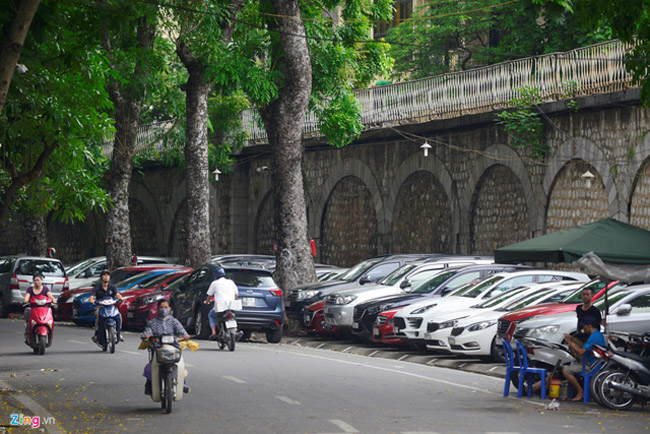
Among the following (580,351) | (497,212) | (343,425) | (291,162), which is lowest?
(343,425)

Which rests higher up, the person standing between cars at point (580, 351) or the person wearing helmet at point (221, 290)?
the person wearing helmet at point (221, 290)

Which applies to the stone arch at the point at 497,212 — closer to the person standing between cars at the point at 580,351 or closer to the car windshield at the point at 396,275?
the car windshield at the point at 396,275

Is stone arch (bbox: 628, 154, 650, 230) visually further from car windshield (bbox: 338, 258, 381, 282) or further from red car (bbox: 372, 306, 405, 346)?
red car (bbox: 372, 306, 405, 346)

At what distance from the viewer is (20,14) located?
11906 mm

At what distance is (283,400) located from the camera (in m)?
13.5

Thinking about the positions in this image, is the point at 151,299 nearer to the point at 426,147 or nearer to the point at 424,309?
the point at 424,309

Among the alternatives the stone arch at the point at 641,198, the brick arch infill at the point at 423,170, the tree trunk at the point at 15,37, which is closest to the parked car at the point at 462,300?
the stone arch at the point at 641,198

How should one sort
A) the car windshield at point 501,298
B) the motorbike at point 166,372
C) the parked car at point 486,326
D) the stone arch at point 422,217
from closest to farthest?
the motorbike at point 166,372 < the parked car at point 486,326 < the car windshield at point 501,298 < the stone arch at point 422,217

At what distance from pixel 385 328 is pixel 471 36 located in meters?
21.2

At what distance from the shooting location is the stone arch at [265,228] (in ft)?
136

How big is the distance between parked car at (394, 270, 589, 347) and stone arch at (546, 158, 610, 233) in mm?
5715

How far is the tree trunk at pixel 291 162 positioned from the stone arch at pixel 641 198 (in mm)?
7640

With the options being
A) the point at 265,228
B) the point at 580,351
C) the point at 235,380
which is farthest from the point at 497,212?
the point at 580,351

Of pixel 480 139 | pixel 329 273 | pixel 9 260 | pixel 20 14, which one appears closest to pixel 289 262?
pixel 329 273
